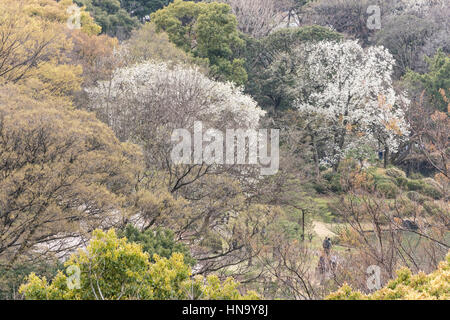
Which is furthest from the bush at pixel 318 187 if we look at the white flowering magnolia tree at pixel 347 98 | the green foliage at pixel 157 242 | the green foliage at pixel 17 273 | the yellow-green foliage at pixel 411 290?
the yellow-green foliage at pixel 411 290

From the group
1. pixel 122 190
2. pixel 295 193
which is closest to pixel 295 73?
pixel 295 193

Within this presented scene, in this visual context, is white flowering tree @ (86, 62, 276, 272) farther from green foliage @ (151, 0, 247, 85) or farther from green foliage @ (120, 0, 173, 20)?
green foliage @ (120, 0, 173, 20)

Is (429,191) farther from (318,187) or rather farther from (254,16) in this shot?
(254,16)

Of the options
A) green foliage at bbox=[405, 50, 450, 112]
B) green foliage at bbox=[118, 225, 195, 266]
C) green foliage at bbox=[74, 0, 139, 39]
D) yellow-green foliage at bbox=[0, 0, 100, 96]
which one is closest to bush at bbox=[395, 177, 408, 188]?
green foliage at bbox=[405, 50, 450, 112]

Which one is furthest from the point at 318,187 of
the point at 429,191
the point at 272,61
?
the point at 272,61

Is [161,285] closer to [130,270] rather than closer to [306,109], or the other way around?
[130,270]
